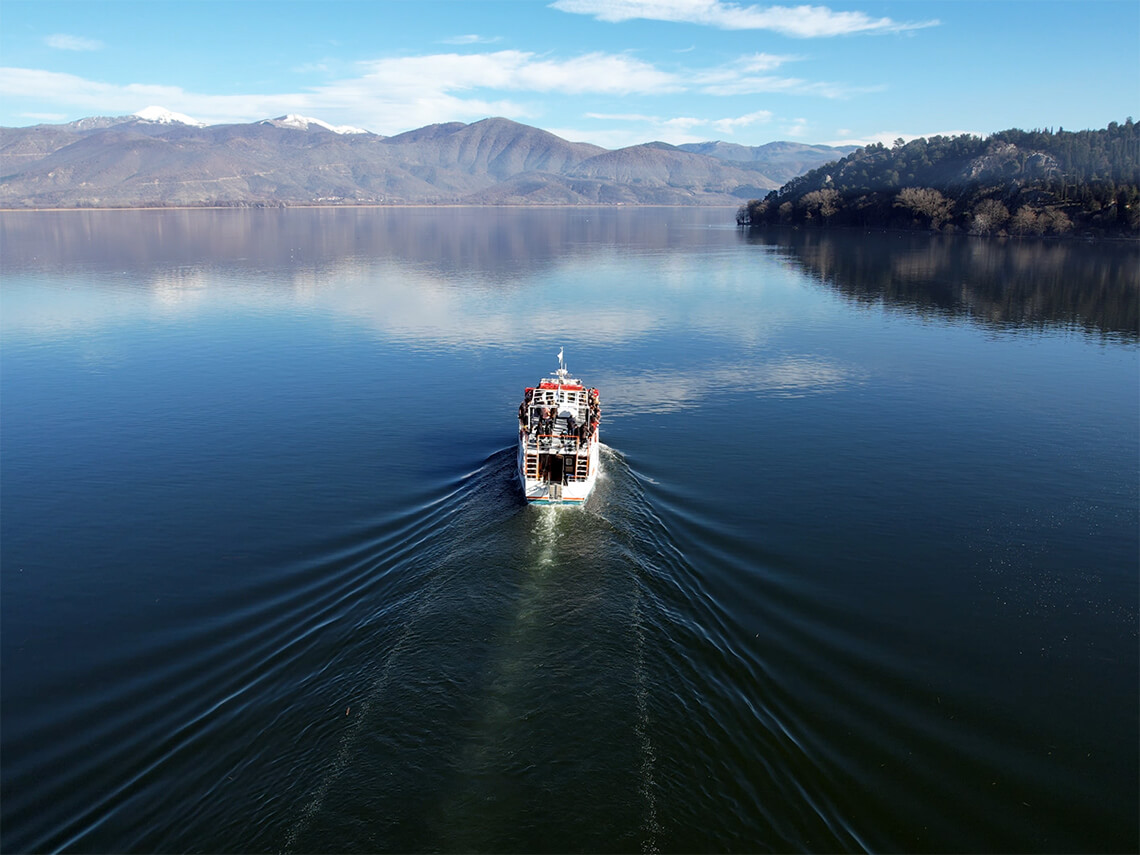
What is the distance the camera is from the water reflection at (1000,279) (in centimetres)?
9731

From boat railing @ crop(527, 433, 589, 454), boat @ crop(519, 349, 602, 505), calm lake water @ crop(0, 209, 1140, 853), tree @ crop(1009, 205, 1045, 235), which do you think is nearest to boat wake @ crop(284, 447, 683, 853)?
calm lake water @ crop(0, 209, 1140, 853)

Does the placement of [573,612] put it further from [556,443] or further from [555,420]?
[555,420]

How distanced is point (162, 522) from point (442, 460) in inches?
672

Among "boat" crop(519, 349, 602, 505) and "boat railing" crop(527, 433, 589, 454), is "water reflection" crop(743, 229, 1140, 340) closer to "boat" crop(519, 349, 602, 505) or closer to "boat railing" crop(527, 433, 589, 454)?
"boat" crop(519, 349, 602, 505)

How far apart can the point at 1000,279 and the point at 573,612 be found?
129148 mm

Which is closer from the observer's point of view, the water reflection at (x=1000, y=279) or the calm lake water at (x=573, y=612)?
the calm lake water at (x=573, y=612)

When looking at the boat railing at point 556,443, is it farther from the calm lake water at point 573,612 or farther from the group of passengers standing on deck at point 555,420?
the calm lake water at point 573,612

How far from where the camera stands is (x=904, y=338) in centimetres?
8631

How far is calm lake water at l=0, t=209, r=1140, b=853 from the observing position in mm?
20172

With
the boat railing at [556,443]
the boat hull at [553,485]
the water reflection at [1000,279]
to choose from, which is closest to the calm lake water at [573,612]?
the boat hull at [553,485]

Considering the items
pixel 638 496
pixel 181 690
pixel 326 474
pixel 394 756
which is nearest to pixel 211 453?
pixel 326 474

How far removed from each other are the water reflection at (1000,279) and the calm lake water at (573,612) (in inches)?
1192

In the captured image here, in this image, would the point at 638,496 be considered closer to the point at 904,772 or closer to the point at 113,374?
the point at 904,772

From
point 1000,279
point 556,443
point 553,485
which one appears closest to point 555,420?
point 556,443
